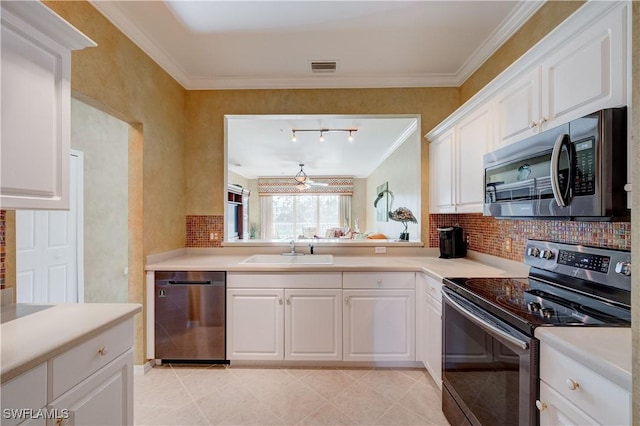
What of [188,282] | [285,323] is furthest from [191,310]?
[285,323]

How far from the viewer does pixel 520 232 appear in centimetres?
199

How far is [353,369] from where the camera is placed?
7.83 feet

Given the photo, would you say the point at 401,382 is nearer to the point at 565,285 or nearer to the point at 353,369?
the point at 353,369

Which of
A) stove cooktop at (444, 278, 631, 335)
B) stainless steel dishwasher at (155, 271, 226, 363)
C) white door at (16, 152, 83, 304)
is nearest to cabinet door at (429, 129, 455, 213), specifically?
stove cooktop at (444, 278, 631, 335)

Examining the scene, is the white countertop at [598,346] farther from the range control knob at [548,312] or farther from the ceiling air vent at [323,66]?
the ceiling air vent at [323,66]

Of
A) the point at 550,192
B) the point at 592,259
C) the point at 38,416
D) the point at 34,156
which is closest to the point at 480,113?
the point at 550,192

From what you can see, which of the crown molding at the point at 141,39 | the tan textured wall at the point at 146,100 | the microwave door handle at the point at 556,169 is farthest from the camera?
the crown molding at the point at 141,39

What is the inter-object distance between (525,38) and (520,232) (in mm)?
1340

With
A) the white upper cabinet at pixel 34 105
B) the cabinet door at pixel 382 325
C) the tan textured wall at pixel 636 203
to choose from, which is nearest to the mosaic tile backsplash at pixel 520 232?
Answer: the cabinet door at pixel 382 325

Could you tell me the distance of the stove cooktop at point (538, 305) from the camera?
104 cm

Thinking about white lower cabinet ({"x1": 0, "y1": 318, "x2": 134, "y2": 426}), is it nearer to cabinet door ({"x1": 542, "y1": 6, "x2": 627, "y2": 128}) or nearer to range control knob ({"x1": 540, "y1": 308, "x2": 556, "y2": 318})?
range control knob ({"x1": 540, "y1": 308, "x2": 556, "y2": 318})

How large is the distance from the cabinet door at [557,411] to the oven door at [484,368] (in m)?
0.03

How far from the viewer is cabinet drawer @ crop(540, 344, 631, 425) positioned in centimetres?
75

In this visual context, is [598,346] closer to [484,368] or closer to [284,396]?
[484,368]
